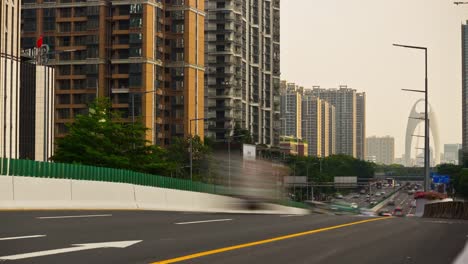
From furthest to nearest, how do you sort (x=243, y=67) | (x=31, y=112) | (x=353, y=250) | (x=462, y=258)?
(x=243, y=67) < (x=31, y=112) < (x=353, y=250) < (x=462, y=258)

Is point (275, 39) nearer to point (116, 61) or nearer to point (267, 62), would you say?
point (267, 62)

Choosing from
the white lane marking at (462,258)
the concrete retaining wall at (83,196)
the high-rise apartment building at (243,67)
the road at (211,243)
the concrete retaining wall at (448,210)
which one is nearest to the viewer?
the road at (211,243)

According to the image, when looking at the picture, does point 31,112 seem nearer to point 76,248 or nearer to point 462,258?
point 76,248

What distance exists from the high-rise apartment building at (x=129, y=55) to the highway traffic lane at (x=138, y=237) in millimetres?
109665

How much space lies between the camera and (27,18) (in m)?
136

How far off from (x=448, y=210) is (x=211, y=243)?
28.3 meters

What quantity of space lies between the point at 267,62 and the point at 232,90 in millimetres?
30176

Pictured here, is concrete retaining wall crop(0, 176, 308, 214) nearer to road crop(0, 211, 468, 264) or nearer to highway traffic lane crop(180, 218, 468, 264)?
road crop(0, 211, 468, 264)

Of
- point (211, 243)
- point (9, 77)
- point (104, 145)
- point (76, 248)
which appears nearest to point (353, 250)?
point (211, 243)

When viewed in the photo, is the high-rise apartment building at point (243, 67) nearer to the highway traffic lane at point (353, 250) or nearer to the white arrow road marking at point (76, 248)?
the highway traffic lane at point (353, 250)

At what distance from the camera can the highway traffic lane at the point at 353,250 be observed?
32.8 feet

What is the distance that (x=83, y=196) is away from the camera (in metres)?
29.8

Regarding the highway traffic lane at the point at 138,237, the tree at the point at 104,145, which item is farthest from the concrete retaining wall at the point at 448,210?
the tree at the point at 104,145

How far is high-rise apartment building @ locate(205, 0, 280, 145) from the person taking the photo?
494 ft
